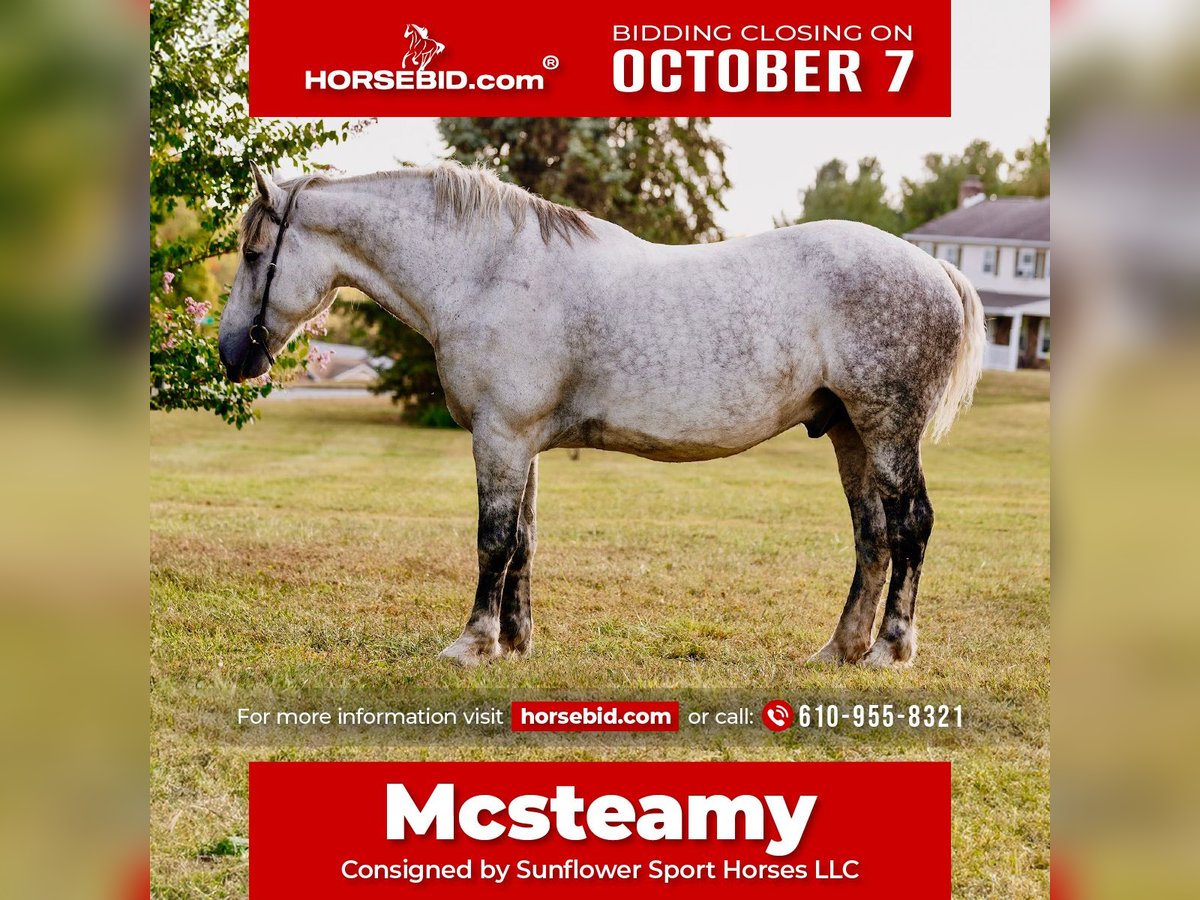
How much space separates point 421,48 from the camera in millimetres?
4465

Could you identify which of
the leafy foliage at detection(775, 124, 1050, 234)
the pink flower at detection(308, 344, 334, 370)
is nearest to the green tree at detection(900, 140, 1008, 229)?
the leafy foliage at detection(775, 124, 1050, 234)

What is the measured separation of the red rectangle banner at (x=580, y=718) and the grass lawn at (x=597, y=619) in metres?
0.08

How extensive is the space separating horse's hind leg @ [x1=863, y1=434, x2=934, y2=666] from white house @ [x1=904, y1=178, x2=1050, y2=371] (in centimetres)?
2097

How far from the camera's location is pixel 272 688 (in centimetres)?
511

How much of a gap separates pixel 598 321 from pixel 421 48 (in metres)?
1.48

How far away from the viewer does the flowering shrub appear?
6.79 metres

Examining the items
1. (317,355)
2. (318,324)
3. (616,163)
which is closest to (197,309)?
(317,355)

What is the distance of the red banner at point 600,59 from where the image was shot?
13.9 feet

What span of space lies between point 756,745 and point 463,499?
8168 millimetres

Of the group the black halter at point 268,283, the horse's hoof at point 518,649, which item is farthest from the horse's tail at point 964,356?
the black halter at point 268,283
